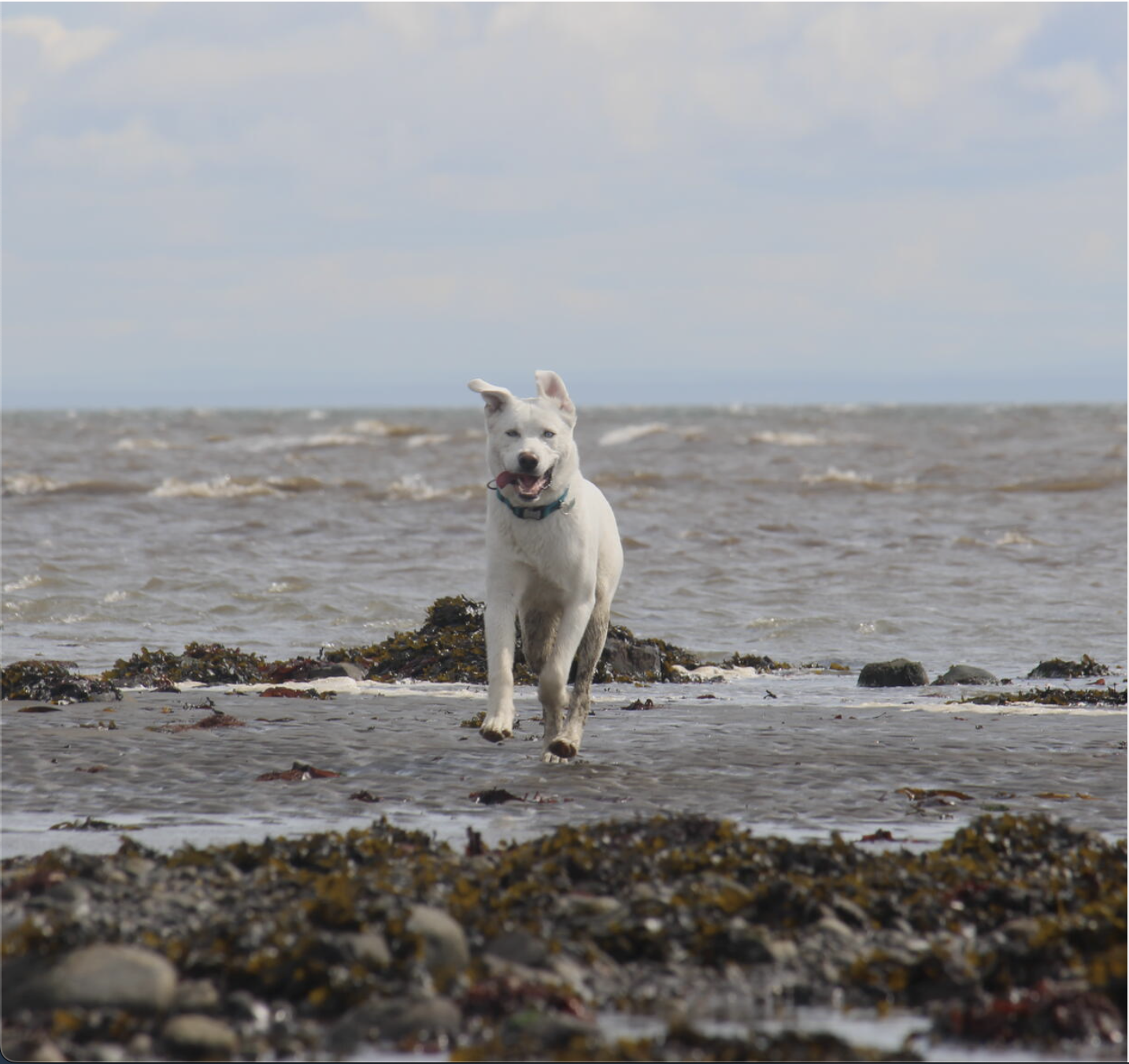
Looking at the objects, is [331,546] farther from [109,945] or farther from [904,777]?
[109,945]

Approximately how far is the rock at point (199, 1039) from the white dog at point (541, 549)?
3703mm

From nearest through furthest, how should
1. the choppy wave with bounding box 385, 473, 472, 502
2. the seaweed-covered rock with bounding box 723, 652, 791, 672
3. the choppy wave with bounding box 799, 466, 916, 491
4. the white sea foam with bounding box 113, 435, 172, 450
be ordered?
the seaweed-covered rock with bounding box 723, 652, 791, 672 → the choppy wave with bounding box 385, 473, 472, 502 → the choppy wave with bounding box 799, 466, 916, 491 → the white sea foam with bounding box 113, 435, 172, 450

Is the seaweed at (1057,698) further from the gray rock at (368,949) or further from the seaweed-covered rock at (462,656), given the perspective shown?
the gray rock at (368,949)

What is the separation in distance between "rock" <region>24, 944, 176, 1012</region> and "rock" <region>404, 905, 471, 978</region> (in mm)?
712

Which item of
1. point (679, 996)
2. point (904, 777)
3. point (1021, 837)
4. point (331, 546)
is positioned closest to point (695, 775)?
point (904, 777)

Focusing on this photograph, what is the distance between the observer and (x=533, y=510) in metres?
7.53

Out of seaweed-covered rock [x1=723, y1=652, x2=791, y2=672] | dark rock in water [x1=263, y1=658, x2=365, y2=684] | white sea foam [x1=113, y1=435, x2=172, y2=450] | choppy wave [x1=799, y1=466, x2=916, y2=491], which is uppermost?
white sea foam [x1=113, y1=435, x2=172, y2=450]

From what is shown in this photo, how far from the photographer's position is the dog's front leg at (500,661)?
744 centimetres

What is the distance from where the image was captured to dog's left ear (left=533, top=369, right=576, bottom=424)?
7641 mm

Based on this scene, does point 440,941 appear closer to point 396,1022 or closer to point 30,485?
point 396,1022

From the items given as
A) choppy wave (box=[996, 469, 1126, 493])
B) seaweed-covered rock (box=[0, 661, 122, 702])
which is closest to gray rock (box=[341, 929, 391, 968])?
seaweed-covered rock (box=[0, 661, 122, 702])

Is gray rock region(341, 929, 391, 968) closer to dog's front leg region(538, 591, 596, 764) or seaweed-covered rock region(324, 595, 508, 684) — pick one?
dog's front leg region(538, 591, 596, 764)

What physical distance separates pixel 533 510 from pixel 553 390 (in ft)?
2.24

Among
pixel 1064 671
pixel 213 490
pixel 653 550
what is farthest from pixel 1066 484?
pixel 1064 671
